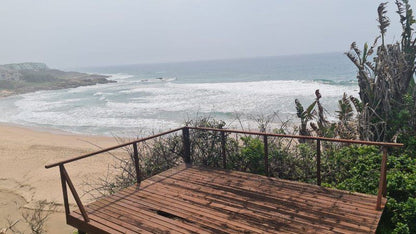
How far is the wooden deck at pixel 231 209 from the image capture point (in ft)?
14.8

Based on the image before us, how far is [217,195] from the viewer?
223 inches

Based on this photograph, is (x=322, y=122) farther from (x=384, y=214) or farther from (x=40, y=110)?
(x=40, y=110)

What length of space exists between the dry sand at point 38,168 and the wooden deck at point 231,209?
3966 millimetres

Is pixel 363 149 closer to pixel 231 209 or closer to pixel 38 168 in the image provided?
pixel 231 209


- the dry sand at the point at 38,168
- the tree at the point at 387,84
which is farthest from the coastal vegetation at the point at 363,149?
the dry sand at the point at 38,168

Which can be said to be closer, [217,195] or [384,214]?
[384,214]

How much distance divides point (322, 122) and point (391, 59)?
8.39ft

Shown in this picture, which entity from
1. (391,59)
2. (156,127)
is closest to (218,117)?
(156,127)

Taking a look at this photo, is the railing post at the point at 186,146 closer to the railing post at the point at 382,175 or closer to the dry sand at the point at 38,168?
the dry sand at the point at 38,168

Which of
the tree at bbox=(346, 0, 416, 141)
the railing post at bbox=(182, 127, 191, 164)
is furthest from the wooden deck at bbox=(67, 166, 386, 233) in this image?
the tree at bbox=(346, 0, 416, 141)

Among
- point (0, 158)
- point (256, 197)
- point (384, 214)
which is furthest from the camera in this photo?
point (0, 158)

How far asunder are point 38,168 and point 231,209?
11.7 meters

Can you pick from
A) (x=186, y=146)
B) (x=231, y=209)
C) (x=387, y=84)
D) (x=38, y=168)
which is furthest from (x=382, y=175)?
(x=38, y=168)

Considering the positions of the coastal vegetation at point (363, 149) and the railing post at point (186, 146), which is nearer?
the coastal vegetation at point (363, 149)
